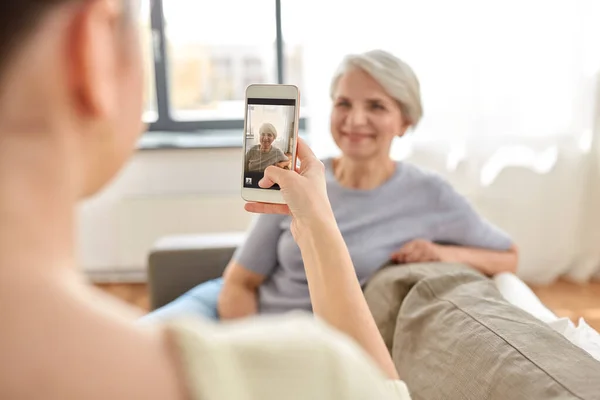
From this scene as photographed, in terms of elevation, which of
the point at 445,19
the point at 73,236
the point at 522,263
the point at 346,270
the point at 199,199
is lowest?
the point at 522,263

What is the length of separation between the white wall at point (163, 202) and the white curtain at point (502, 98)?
1.52 feet

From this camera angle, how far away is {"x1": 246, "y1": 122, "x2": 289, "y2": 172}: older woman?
1.14 m

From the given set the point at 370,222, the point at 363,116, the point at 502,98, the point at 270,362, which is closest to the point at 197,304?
the point at 370,222

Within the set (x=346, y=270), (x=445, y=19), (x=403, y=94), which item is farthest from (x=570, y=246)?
(x=346, y=270)

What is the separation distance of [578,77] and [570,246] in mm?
741

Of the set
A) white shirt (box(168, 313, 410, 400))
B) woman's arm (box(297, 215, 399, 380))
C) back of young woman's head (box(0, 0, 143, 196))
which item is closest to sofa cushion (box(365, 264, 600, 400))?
woman's arm (box(297, 215, 399, 380))

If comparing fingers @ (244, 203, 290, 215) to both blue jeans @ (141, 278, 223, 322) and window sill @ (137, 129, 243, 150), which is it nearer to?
blue jeans @ (141, 278, 223, 322)

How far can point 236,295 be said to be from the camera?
1566 millimetres

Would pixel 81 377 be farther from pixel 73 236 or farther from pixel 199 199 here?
pixel 199 199

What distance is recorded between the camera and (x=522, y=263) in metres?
2.77

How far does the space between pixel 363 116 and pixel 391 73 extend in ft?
0.42

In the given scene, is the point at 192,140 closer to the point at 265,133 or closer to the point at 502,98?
the point at 502,98

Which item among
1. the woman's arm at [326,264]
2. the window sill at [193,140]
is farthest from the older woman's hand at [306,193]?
the window sill at [193,140]

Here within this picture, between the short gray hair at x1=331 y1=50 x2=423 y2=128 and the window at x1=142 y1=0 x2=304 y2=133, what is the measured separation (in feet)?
3.92
